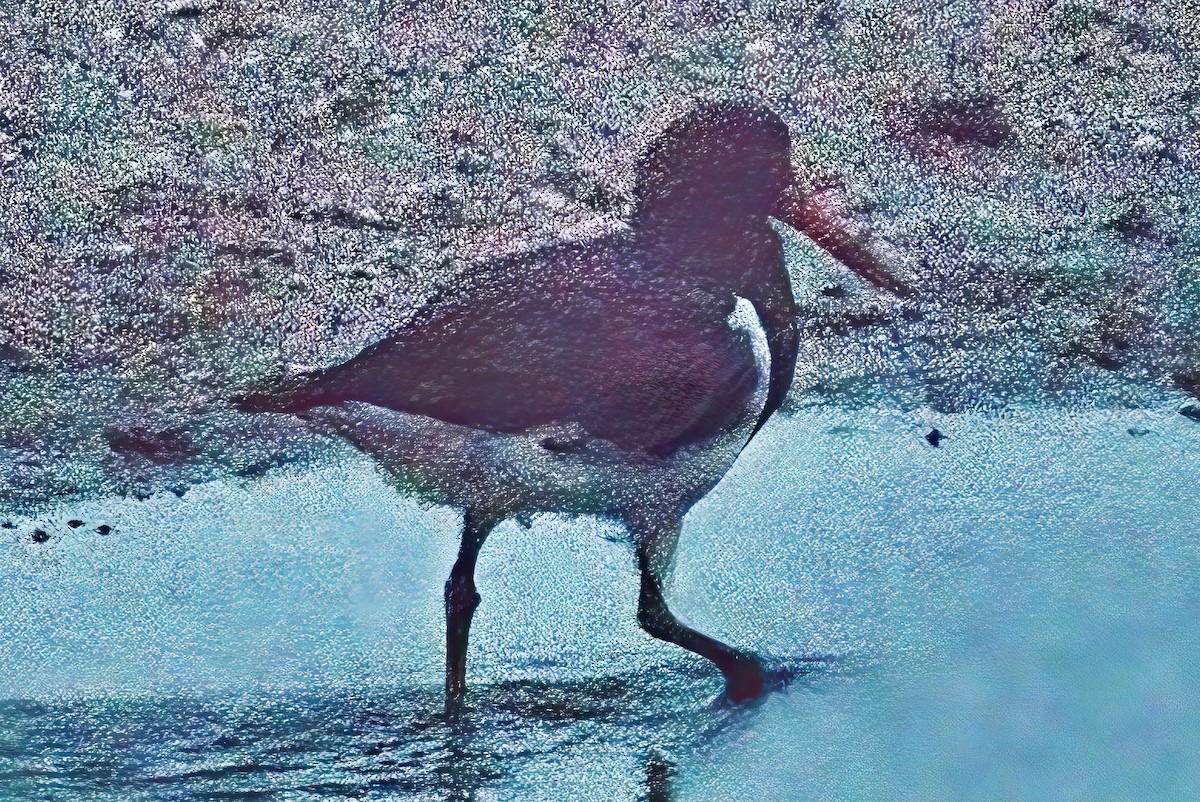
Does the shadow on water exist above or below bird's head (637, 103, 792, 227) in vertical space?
below

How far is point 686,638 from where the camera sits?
136 cm

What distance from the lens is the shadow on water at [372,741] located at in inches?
53.2

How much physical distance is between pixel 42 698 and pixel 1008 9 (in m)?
1.71

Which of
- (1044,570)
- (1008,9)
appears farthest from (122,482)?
(1008,9)

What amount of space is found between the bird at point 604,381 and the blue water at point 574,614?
34mm

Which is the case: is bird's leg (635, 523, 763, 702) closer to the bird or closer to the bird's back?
the bird

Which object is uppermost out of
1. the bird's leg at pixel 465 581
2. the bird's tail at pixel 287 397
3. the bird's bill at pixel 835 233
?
the bird's bill at pixel 835 233

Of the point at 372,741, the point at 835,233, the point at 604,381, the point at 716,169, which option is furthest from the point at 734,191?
the point at 372,741

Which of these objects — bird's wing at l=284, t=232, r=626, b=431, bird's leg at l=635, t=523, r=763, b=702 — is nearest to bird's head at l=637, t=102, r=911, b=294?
bird's wing at l=284, t=232, r=626, b=431

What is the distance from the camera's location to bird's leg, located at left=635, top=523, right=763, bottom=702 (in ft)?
4.44

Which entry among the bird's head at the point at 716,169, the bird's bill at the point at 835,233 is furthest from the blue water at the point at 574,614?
the bird's head at the point at 716,169

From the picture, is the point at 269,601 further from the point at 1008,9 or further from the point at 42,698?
the point at 1008,9

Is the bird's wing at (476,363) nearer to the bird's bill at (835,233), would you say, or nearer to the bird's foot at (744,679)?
the bird's bill at (835,233)

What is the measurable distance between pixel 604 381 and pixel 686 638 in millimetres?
385
